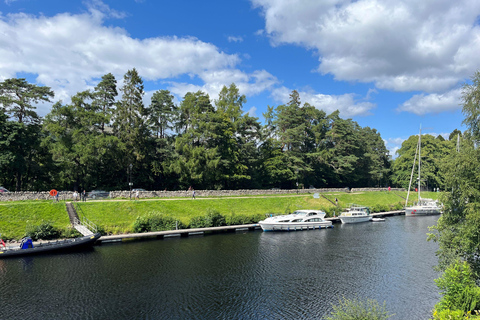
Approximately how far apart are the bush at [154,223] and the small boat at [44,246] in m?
6.05

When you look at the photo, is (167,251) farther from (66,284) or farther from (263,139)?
(263,139)

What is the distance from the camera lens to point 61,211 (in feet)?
126

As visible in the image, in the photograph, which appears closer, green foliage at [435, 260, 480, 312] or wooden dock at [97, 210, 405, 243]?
green foliage at [435, 260, 480, 312]

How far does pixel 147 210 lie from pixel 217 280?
23504mm

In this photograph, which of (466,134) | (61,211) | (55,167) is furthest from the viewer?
(55,167)

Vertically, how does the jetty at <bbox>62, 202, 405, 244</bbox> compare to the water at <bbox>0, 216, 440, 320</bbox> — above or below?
above

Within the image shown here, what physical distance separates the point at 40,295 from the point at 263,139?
63.1 m

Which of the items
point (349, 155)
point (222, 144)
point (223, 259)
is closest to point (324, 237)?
point (223, 259)

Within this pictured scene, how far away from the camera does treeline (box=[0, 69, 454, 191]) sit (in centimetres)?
5034

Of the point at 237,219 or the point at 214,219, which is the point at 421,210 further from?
the point at 214,219

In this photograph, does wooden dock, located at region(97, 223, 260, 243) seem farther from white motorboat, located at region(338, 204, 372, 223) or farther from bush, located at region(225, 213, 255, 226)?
white motorboat, located at region(338, 204, 372, 223)

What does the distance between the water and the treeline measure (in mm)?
23144

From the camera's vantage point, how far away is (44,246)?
30562 mm

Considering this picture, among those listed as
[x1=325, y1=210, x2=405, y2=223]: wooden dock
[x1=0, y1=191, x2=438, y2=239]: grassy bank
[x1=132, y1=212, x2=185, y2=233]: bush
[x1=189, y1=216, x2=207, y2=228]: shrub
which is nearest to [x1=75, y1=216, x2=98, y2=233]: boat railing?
[x1=0, y1=191, x2=438, y2=239]: grassy bank
